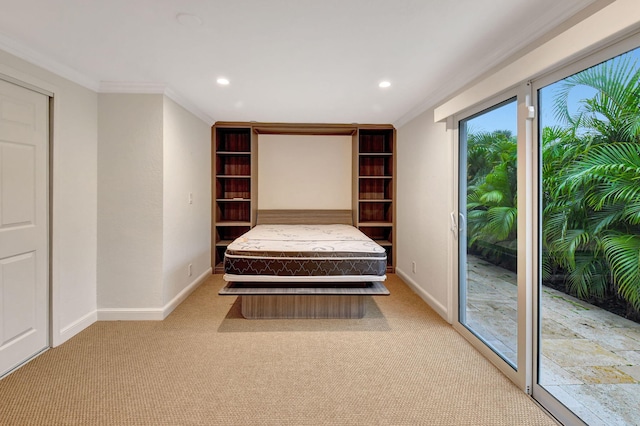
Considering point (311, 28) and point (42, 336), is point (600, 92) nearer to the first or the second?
point (311, 28)

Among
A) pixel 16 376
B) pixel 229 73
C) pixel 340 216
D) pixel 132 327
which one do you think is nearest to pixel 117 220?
pixel 132 327

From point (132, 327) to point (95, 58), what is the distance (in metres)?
2.20

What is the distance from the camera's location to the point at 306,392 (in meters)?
1.87

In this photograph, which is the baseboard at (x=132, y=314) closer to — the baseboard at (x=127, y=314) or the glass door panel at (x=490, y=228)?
the baseboard at (x=127, y=314)

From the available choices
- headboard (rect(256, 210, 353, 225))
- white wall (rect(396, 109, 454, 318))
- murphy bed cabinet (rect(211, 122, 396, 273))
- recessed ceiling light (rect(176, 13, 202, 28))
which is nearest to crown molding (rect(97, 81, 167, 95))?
recessed ceiling light (rect(176, 13, 202, 28))

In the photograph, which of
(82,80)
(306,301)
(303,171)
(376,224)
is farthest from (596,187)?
(303,171)

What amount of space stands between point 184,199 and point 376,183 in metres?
2.80

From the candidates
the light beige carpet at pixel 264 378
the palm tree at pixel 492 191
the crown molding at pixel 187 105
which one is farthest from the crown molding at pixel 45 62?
the palm tree at pixel 492 191

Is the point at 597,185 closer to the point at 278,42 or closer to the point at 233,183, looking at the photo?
the point at 278,42

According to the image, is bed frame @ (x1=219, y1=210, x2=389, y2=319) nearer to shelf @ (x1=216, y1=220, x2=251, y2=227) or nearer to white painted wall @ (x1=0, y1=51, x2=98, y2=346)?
white painted wall @ (x1=0, y1=51, x2=98, y2=346)

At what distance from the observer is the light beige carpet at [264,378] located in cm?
167

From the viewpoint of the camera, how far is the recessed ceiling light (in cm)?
174

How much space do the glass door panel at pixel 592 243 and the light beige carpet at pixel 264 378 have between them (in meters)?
0.32

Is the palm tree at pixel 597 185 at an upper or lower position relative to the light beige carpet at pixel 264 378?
upper
